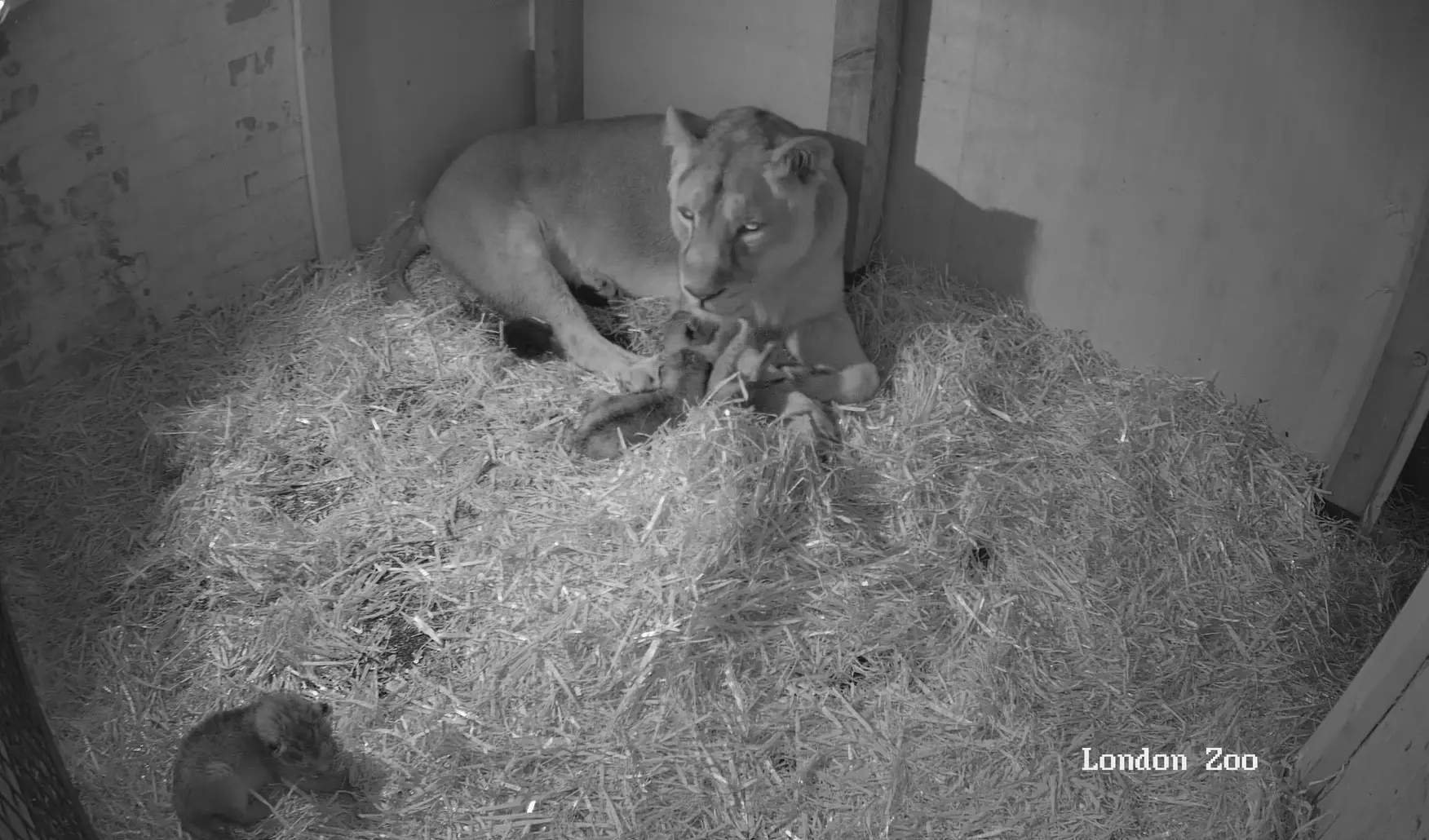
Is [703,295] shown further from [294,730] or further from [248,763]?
[248,763]

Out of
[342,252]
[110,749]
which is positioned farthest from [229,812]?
[342,252]

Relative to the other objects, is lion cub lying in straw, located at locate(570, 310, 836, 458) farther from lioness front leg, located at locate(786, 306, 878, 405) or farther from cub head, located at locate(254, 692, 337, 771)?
cub head, located at locate(254, 692, 337, 771)

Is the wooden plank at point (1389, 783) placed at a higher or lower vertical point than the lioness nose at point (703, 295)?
lower

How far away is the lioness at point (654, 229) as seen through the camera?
157 inches

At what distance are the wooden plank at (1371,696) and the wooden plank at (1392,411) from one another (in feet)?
3.89

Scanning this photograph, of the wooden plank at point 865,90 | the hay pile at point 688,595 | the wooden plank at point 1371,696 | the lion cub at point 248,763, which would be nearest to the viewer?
the lion cub at point 248,763

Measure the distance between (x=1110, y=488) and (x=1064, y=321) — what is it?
3.42ft

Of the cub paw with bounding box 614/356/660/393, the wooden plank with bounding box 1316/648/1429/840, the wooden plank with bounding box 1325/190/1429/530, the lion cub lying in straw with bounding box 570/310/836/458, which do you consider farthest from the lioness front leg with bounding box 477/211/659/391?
the wooden plank with bounding box 1316/648/1429/840

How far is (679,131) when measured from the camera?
13.6ft

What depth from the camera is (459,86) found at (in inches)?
201

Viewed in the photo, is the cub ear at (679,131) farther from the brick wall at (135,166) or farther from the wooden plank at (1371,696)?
the wooden plank at (1371,696)

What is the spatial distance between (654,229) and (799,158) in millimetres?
942

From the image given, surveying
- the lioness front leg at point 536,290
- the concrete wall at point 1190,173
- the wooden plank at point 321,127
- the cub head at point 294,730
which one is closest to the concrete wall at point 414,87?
the wooden plank at point 321,127

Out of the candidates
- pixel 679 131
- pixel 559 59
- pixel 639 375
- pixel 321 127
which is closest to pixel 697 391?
pixel 639 375
